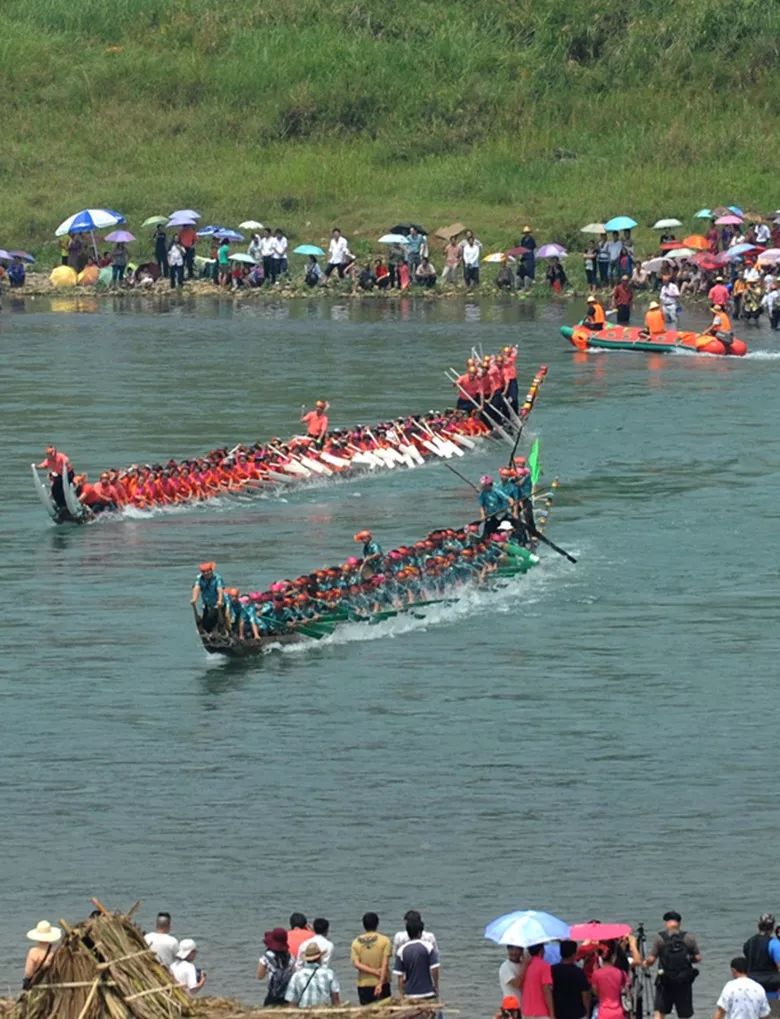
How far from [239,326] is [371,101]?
19433mm

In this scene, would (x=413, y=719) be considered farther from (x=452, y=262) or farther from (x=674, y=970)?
(x=452, y=262)

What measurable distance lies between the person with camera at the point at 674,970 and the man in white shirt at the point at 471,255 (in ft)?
213

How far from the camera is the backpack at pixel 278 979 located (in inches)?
905

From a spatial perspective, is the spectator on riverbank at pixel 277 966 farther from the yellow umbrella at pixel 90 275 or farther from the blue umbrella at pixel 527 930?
the yellow umbrella at pixel 90 275

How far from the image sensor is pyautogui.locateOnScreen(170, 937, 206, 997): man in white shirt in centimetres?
2269

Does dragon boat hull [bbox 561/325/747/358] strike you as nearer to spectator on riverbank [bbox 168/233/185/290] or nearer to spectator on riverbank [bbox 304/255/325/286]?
spectator on riverbank [bbox 304/255/325/286]

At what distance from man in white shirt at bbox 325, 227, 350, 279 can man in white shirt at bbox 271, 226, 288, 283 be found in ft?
5.27

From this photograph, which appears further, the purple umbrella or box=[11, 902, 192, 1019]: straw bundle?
the purple umbrella

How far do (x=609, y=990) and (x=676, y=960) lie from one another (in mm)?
1139

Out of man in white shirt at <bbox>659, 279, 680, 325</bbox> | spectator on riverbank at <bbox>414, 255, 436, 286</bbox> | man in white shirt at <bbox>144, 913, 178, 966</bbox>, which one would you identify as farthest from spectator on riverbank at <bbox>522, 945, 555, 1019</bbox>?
spectator on riverbank at <bbox>414, 255, 436, 286</bbox>

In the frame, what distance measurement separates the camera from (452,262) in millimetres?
88688

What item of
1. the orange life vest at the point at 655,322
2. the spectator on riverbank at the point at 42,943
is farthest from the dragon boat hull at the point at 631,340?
the spectator on riverbank at the point at 42,943

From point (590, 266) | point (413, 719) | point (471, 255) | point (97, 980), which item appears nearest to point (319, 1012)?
point (97, 980)

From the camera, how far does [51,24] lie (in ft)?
356
